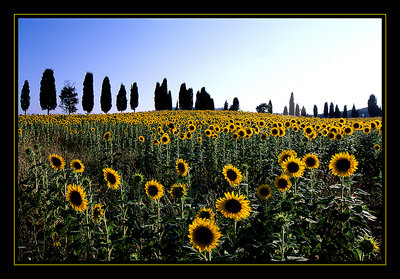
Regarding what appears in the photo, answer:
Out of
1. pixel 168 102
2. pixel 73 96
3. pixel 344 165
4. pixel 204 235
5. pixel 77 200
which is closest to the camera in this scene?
pixel 204 235

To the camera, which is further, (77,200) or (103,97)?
(103,97)

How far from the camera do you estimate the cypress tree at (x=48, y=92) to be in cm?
3161

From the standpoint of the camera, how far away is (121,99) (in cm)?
4550

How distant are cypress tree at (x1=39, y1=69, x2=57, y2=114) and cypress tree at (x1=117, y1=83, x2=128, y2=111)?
12643 mm

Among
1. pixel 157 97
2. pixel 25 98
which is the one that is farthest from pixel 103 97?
pixel 25 98

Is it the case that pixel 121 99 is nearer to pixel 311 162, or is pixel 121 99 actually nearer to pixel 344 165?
pixel 311 162

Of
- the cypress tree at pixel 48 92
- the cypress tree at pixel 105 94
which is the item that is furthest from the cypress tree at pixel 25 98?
the cypress tree at pixel 105 94

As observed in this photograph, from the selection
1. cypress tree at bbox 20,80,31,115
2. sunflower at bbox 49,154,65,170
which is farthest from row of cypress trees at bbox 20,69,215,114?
sunflower at bbox 49,154,65,170

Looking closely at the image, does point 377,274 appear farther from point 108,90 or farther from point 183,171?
point 108,90

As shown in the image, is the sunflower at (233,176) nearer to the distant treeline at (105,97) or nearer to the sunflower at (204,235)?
the sunflower at (204,235)

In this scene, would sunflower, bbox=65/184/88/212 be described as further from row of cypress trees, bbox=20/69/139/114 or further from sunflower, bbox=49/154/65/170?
row of cypress trees, bbox=20/69/139/114

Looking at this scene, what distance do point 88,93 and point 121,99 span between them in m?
6.53
